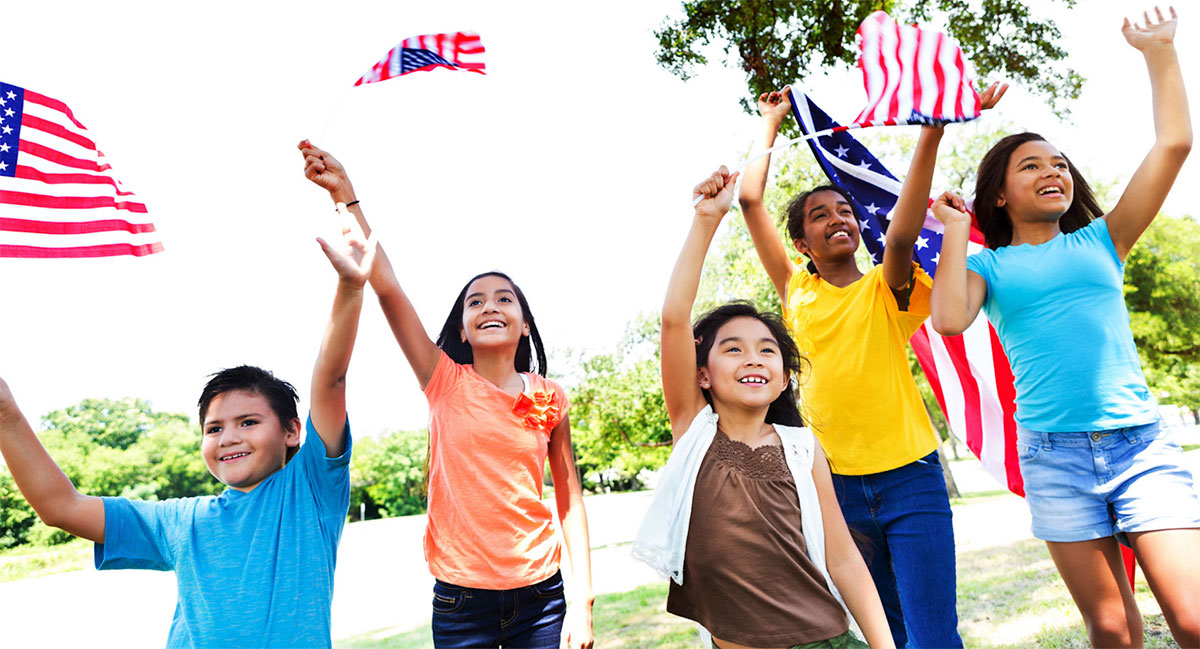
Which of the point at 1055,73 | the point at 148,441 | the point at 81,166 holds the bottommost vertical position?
the point at 148,441

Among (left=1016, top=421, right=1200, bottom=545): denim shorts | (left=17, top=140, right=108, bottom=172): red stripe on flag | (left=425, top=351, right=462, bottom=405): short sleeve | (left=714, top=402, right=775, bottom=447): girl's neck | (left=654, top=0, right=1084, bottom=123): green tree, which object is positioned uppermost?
(left=654, top=0, right=1084, bottom=123): green tree

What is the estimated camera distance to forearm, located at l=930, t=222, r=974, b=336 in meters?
2.65

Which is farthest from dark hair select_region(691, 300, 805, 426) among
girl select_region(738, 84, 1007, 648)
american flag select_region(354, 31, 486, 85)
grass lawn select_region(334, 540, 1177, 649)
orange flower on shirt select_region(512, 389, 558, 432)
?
grass lawn select_region(334, 540, 1177, 649)

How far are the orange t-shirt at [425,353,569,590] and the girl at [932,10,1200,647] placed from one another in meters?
1.44

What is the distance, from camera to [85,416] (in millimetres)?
33969

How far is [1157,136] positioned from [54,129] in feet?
14.0

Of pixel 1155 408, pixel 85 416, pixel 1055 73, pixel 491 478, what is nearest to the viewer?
pixel 1155 408

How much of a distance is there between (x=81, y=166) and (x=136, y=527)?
2.01m

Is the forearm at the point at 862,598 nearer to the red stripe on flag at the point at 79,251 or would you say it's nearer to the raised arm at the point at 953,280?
the raised arm at the point at 953,280

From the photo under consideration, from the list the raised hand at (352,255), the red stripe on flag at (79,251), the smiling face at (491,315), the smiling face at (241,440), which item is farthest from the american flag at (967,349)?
the red stripe on flag at (79,251)

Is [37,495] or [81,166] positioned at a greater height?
[81,166]

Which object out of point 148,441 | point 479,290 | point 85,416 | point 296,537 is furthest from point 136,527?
point 85,416

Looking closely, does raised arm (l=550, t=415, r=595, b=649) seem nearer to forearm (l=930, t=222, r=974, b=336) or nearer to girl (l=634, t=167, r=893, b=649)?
girl (l=634, t=167, r=893, b=649)

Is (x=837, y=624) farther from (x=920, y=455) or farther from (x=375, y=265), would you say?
(x=375, y=265)
